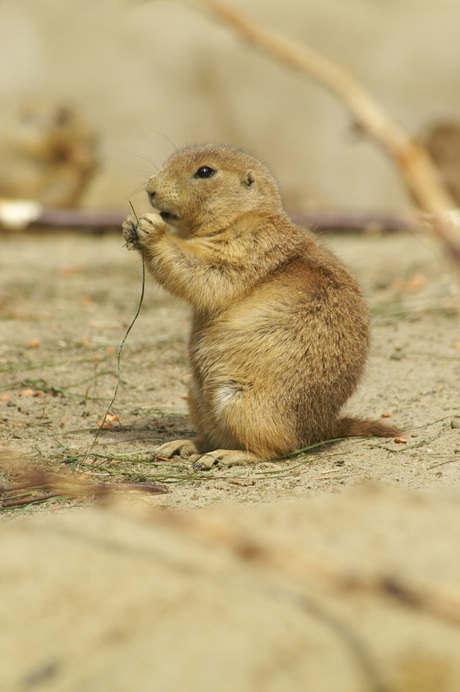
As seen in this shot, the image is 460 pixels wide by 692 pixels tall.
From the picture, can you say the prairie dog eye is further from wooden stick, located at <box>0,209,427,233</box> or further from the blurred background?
the blurred background

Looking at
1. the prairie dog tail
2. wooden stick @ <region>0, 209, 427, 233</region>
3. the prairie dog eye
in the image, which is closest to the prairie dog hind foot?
the prairie dog tail

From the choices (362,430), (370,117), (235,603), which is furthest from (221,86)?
(235,603)

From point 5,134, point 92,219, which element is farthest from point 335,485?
point 5,134

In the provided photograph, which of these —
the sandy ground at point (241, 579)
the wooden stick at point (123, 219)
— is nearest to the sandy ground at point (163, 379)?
the sandy ground at point (241, 579)

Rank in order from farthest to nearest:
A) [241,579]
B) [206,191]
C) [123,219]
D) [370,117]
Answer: [123,219], [206,191], [241,579], [370,117]

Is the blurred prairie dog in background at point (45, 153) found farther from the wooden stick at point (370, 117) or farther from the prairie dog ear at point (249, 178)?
the wooden stick at point (370, 117)

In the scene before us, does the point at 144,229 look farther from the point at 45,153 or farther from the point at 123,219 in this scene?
the point at 45,153
